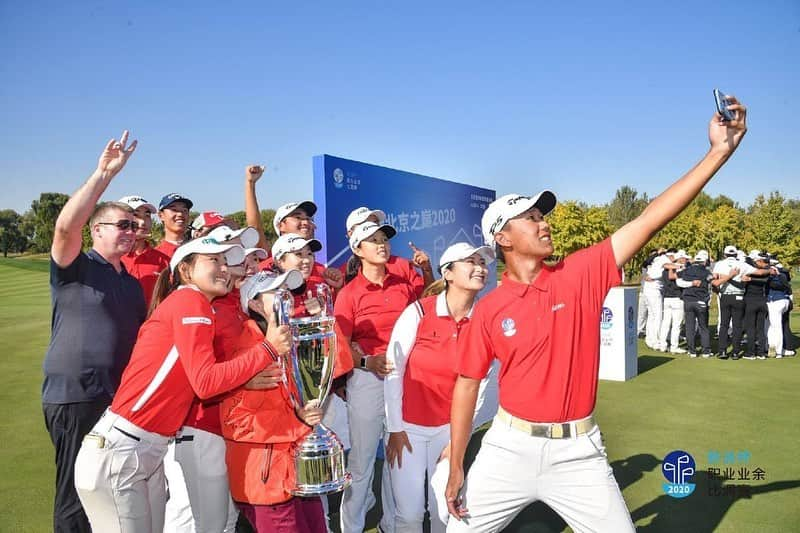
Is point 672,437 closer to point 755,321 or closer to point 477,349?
point 477,349

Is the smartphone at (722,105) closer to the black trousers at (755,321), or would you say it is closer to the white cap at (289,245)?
the white cap at (289,245)

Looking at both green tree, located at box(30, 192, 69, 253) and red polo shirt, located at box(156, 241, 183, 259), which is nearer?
red polo shirt, located at box(156, 241, 183, 259)

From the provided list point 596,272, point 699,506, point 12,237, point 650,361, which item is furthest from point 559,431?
point 12,237

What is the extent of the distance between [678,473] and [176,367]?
483cm

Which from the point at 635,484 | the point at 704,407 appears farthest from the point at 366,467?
the point at 704,407

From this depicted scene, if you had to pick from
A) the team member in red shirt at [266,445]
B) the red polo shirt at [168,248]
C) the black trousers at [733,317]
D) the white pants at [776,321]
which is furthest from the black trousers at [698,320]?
the team member in red shirt at [266,445]

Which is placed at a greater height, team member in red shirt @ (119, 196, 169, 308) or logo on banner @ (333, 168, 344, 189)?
logo on banner @ (333, 168, 344, 189)

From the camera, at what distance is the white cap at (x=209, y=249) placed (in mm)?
3025

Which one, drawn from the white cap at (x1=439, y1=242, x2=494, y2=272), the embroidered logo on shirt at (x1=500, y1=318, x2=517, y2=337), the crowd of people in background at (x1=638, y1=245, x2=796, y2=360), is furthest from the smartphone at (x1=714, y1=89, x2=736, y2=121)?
the crowd of people in background at (x1=638, y1=245, x2=796, y2=360)

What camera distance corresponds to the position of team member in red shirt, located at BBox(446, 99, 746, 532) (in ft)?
9.40

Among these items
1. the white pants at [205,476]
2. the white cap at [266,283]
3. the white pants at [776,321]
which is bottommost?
the white pants at [776,321]

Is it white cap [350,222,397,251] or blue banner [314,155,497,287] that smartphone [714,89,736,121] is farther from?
blue banner [314,155,497,287]

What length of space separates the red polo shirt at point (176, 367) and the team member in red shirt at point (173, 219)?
3081 mm

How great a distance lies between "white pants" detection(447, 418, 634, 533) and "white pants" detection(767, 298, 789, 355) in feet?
38.3
